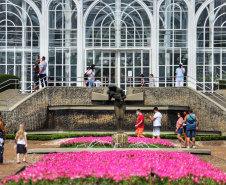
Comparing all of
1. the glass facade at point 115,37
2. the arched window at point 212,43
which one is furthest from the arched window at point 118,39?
the arched window at point 212,43

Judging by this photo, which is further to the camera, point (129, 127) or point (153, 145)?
point (129, 127)

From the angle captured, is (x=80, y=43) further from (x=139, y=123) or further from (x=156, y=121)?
(x=156, y=121)

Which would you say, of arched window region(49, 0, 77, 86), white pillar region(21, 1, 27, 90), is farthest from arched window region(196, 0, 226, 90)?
white pillar region(21, 1, 27, 90)

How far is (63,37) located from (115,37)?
3.13 m

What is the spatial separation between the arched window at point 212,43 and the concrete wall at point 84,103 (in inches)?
240

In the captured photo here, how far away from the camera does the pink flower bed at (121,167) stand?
11289mm

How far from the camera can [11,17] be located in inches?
1273

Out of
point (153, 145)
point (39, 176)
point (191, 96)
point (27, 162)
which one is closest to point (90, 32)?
point (191, 96)

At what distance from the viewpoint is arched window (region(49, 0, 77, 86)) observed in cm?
3212

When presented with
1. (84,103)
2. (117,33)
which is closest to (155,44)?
(117,33)

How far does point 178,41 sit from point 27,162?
1904 cm

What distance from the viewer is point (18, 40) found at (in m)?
32.4

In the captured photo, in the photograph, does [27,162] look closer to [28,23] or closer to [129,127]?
[129,127]

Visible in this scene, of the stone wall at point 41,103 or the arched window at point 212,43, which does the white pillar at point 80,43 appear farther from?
the arched window at point 212,43
